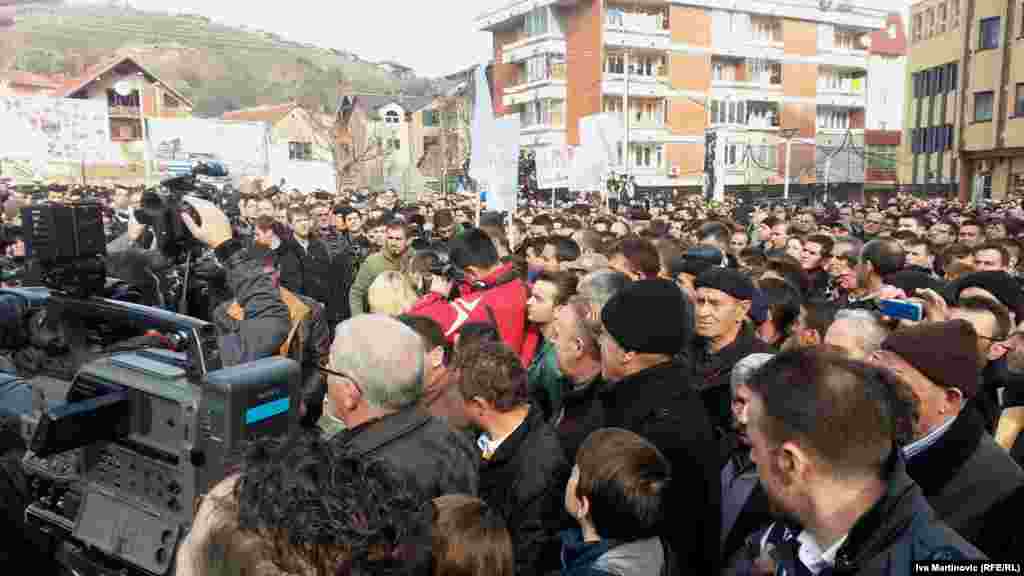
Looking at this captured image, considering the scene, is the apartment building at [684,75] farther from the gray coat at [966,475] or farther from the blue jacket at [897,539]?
the blue jacket at [897,539]

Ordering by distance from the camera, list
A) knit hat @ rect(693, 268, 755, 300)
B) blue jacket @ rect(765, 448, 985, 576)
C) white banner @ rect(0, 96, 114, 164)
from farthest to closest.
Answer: white banner @ rect(0, 96, 114, 164), knit hat @ rect(693, 268, 755, 300), blue jacket @ rect(765, 448, 985, 576)

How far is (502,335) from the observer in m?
4.80

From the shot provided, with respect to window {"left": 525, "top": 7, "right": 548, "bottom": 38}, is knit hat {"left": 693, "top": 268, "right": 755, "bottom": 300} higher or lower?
lower

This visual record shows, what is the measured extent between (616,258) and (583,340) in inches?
91.5

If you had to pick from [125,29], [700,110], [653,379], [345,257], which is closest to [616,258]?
[653,379]

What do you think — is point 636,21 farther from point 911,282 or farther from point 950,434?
point 950,434

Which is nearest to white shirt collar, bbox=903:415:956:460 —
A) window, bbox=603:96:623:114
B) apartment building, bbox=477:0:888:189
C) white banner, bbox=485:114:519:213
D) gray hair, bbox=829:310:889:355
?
gray hair, bbox=829:310:889:355

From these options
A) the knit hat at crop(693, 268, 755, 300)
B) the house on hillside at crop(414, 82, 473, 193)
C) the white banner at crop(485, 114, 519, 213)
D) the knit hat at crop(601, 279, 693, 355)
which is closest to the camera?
the knit hat at crop(601, 279, 693, 355)

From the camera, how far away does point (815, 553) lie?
1.82 metres

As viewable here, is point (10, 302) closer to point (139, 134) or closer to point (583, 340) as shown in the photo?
point (583, 340)

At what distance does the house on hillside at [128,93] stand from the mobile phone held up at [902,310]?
52444mm

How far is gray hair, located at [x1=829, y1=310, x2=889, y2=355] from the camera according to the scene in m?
3.58

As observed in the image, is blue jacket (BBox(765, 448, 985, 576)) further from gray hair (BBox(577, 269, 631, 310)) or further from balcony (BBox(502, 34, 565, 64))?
balcony (BBox(502, 34, 565, 64))

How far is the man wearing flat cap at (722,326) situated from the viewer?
388 cm
